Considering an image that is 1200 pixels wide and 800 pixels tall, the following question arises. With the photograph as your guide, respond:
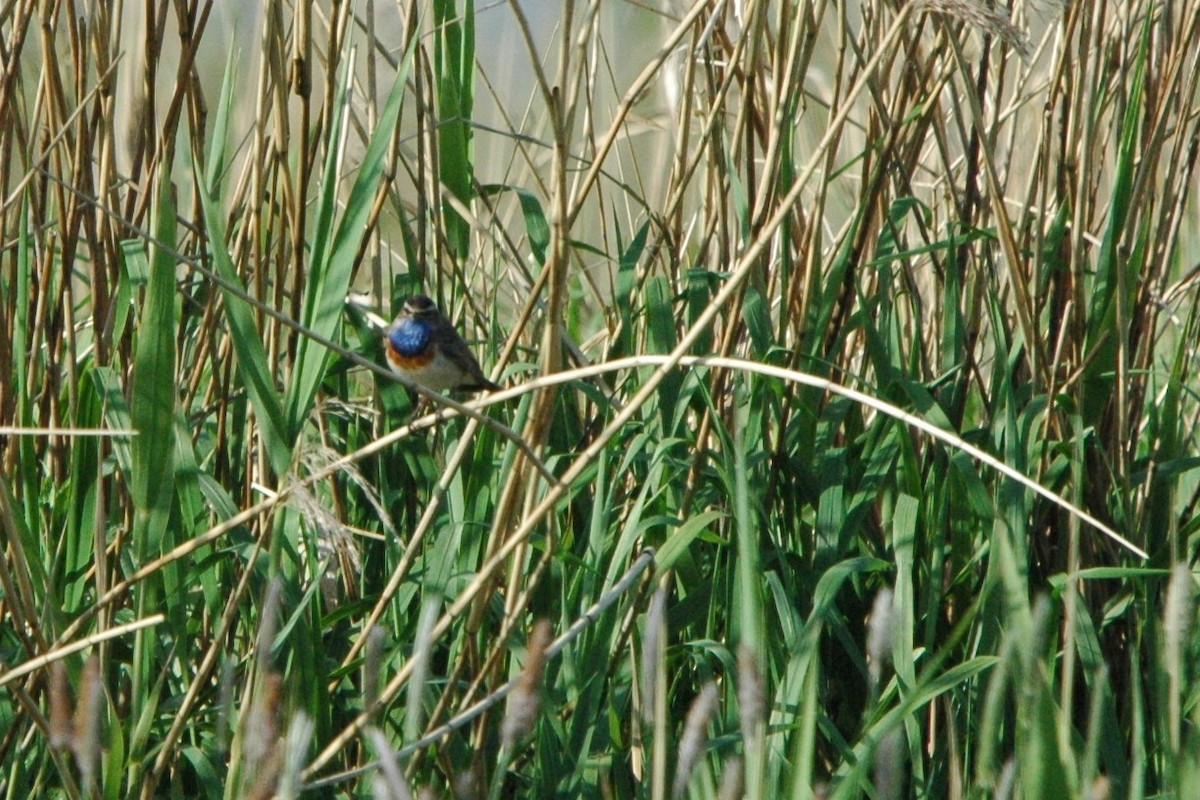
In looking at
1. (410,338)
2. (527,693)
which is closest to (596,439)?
(410,338)

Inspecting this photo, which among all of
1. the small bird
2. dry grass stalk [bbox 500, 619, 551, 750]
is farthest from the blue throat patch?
dry grass stalk [bbox 500, 619, 551, 750]

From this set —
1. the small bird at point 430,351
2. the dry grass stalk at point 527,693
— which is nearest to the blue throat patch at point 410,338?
the small bird at point 430,351

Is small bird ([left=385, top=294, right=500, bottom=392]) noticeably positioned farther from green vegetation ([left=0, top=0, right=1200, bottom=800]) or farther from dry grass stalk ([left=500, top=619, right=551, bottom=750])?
dry grass stalk ([left=500, top=619, right=551, bottom=750])

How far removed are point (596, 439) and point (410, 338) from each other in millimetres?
703

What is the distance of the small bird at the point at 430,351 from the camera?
2.87 metres

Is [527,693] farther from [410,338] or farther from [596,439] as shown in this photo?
[410,338]

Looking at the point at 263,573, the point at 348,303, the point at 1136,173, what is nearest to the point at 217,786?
the point at 263,573

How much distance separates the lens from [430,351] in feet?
10.4

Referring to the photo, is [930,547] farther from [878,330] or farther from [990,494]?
[878,330]

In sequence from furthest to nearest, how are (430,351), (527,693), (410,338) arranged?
1. (430,351)
2. (410,338)
3. (527,693)

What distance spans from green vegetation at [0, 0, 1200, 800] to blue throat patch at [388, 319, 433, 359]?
2.6 inches

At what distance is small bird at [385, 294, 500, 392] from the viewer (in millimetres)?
2871

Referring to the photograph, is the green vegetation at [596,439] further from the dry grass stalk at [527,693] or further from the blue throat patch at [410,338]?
the dry grass stalk at [527,693]

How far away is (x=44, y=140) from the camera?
2684 millimetres
